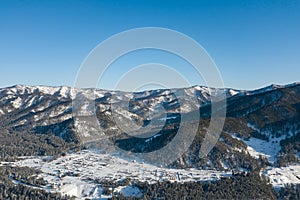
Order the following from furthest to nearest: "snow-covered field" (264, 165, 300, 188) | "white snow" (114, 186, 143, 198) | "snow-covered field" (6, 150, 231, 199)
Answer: "snow-covered field" (264, 165, 300, 188) → "snow-covered field" (6, 150, 231, 199) → "white snow" (114, 186, 143, 198)

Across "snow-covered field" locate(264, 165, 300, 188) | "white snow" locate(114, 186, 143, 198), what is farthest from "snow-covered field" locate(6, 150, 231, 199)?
"snow-covered field" locate(264, 165, 300, 188)

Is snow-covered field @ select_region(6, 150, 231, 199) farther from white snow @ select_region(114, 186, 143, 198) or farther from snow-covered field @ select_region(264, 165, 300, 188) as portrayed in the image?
snow-covered field @ select_region(264, 165, 300, 188)

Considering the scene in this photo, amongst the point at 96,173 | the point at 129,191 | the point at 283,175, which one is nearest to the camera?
the point at 129,191

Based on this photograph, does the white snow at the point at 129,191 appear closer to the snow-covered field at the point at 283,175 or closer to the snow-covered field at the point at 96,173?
the snow-covered field at the point at 96,173

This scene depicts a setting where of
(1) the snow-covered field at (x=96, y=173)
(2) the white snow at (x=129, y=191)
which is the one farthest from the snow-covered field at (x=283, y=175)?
(2) the white snow at (x=129, y=191)

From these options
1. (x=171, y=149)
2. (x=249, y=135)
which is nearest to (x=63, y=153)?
(x=171, y=149)

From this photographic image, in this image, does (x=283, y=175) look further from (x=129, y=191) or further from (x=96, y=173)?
(x=96, y=173)

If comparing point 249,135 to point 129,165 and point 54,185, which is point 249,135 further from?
point 54,185

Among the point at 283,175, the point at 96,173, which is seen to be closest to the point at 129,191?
the point at 96,173

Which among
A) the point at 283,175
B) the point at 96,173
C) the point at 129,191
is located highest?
the point at 283,175
